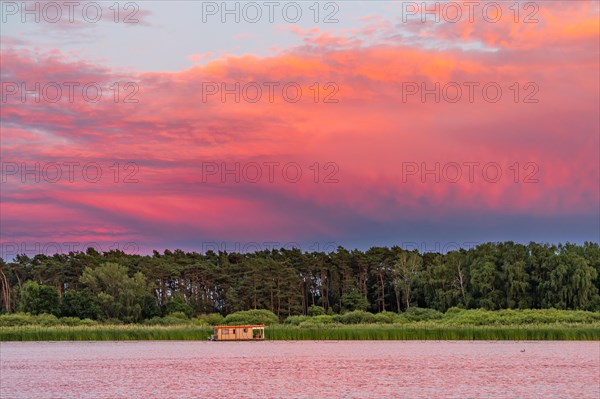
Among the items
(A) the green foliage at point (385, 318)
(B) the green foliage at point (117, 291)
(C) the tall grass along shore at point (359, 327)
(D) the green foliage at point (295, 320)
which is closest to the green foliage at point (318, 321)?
(C) the tall grass along shore at point (359, 327)

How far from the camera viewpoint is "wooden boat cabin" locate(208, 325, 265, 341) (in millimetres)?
73125

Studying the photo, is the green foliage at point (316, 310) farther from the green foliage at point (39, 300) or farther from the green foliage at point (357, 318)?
the green foliage at point (39, 300)

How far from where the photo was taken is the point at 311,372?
130ft

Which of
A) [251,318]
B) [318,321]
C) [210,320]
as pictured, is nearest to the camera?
[318,321]

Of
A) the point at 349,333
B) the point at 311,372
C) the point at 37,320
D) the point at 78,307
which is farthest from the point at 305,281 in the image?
the point at 311,372

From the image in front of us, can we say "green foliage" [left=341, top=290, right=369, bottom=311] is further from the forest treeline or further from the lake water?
the lake water

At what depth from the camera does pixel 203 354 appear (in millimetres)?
54875

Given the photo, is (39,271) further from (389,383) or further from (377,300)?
(389,383)

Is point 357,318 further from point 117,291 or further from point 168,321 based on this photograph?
point 117,291

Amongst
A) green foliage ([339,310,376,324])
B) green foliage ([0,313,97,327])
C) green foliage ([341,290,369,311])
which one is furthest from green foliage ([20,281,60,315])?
green foliage ([341,290,369,311])

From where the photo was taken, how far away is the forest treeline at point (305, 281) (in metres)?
96.4

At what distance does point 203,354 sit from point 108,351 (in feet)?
30.1

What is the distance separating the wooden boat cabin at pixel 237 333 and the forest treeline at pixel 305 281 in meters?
28.2

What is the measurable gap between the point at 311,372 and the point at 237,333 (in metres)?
36.0
